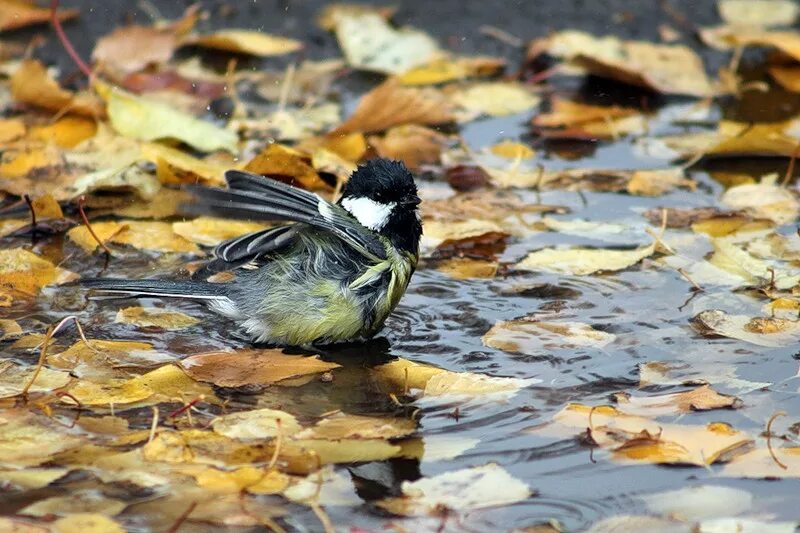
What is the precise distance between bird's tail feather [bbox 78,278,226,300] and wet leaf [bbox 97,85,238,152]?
1639 millimetres

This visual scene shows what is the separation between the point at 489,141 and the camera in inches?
246

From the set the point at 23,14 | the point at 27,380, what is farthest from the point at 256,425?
the point at 23,14

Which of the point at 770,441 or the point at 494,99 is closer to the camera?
the point at 770,441

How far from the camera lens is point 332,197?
5.50m

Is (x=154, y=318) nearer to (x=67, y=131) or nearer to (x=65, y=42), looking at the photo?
(x=67, y=131)

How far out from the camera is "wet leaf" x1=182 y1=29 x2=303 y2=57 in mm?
7098

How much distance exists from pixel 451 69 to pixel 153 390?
3.79 metres

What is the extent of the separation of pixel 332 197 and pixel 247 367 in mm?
1734

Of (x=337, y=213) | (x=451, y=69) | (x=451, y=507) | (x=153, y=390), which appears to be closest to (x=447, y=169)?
(x=451, y=69)

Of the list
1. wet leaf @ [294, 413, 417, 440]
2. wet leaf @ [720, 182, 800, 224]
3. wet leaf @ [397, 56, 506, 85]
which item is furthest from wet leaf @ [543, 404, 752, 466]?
wet leaf @ [397, 56, 506, 85]

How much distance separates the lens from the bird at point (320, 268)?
4164 mm

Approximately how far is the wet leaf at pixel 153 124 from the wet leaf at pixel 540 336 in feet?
7.34

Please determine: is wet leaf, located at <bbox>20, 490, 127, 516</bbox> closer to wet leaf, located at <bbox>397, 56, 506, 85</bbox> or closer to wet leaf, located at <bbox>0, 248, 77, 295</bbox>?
wet leaf, located at <bbox>0, 248, 77, 295</bbox>

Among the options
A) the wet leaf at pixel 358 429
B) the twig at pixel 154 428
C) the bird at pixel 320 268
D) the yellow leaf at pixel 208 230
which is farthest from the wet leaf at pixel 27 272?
the wet leaf at pixel 358 429
